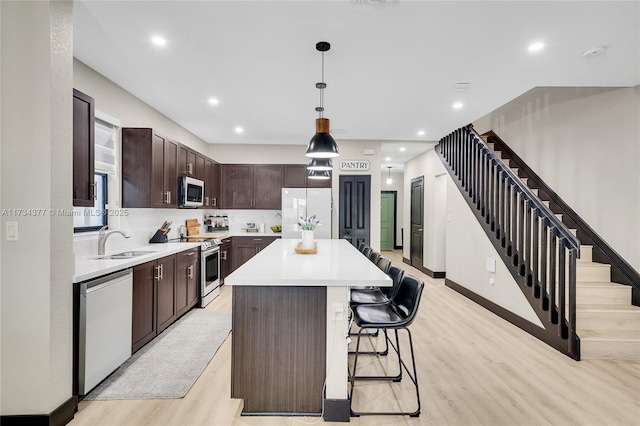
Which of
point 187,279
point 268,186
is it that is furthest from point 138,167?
point 268,186

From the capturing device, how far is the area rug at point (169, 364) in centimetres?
234

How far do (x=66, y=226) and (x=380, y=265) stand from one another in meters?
2.49

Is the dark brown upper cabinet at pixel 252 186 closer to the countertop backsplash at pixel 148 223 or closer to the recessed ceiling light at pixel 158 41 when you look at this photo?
the countertop backsplash at pixel 148 223

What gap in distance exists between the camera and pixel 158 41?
2.65 meters

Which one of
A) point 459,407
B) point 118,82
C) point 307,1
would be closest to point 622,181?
point 459,407

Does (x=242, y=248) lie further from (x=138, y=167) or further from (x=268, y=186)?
(x=138, y=167)

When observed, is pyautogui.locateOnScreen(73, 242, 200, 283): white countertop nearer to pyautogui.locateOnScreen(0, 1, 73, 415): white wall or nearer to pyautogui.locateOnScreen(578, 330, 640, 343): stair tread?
→ pyautogui.locateOnScreen(0, 1, 73, 415): white wall

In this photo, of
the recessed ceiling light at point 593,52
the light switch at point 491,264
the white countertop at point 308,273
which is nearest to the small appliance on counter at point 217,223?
the white countertop at point 308,273

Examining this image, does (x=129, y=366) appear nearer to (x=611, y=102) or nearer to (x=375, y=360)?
(x=375, y=360)

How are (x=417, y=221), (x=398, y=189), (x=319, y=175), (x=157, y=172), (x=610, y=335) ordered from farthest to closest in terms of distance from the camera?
(x=398, y=189) < (x=417, y=221) < (x=319, y=175) < (x=157, y=172) < (x=610, y=335)

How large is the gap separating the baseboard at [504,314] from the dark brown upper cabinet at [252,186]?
12.2 feet

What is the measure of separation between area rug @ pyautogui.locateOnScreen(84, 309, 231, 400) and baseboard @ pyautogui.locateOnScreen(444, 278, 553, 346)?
340 centimetres

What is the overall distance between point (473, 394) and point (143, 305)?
297 centimetres

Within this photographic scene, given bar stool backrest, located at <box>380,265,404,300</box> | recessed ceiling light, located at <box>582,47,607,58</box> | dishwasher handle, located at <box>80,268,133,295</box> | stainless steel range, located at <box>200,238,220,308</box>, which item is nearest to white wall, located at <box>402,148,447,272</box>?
recessed ceiling light, located at <box>582,47,607,58</box>
